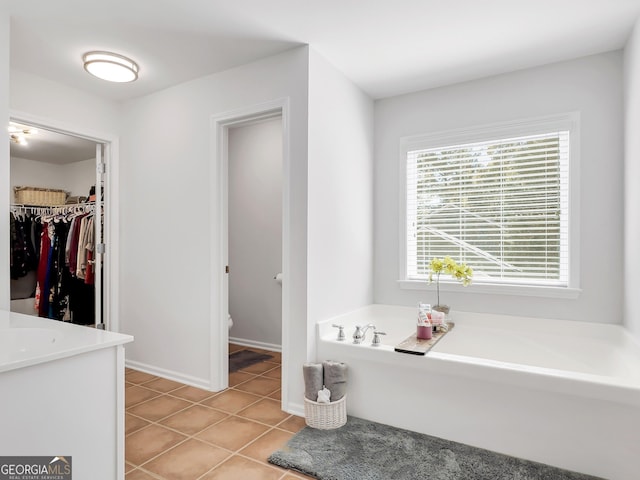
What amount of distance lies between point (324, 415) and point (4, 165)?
236 centimetres

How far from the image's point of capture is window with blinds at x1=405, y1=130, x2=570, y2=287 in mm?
2967

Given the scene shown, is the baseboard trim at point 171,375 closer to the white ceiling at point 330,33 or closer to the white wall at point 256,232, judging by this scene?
the white wall at point 256,232

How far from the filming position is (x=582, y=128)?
285cm

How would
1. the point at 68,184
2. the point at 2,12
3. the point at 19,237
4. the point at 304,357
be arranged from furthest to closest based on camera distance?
the point at 68,184 → the point at 19,237 → the point at 304,357 → the point at 2,12

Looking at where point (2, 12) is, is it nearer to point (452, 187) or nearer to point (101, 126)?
point (101, 126)

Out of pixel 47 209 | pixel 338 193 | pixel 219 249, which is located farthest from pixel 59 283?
pixel 338 193

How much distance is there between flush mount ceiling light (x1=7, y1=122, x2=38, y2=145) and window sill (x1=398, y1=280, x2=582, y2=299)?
13.8 feet

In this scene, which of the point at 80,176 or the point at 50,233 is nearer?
the point at 50,233

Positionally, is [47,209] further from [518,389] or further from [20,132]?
[518,389]

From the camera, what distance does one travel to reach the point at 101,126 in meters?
3.57

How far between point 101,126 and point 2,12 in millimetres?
1345

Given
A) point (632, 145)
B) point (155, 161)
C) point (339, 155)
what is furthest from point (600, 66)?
point (155, 161)

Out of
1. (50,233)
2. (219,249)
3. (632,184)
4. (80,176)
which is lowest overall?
(219,249)

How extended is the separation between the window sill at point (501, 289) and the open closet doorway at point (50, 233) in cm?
289
